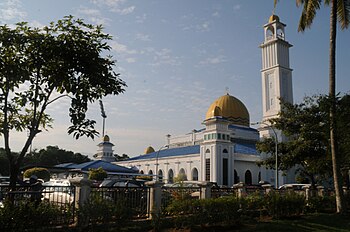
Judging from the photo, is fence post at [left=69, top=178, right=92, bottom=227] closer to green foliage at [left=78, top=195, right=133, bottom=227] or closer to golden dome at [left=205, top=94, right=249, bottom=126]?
green foliage at [left=78, top=195, right=133, bottom=227]

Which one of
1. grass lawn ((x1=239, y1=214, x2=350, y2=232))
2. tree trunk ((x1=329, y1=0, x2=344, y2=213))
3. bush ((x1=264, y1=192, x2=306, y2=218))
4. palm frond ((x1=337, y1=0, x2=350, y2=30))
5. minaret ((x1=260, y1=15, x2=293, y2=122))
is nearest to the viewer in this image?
grass lawn ((x1=239, y1=214, x2=350, y2=232))

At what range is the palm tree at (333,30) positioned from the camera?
16.2 metres

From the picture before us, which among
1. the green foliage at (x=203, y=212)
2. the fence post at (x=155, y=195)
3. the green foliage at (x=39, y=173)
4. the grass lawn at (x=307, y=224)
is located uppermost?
the green foliage at (x=39, y=173)

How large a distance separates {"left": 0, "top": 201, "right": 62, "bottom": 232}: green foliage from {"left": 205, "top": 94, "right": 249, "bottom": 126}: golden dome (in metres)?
49.5

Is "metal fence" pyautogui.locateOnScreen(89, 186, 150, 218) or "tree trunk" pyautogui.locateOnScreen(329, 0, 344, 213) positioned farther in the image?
"tree trunk" pyautogui.locateOnScreen(329, 0, 344, 213)

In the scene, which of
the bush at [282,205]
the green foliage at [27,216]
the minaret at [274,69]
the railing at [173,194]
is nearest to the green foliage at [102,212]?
the green foliage at [27,216]

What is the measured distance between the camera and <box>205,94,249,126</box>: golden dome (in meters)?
59.7

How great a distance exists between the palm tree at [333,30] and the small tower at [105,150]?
5694 centimetres

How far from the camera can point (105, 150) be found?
70.6m

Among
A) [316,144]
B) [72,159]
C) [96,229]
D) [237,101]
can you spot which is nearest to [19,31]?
[96,229]

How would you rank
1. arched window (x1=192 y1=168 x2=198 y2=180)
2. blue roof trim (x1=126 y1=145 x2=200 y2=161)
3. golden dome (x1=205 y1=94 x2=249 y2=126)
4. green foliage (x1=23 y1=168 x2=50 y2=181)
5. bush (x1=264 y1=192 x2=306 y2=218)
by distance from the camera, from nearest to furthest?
bush (x1=264 y1=192 x2=306 y2=218) < green foliage (x1=23 y1=168 x2=50 y2=181) < arched window (x1=192 y1=168 x2=198 y2=180) < blue roof trim (x1=126 y1=145 x2=200 y2=161) < golden dome (x1=205 y1=94 x2=249 y2=126)

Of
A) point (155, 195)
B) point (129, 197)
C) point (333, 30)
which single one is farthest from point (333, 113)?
point (129, 197)

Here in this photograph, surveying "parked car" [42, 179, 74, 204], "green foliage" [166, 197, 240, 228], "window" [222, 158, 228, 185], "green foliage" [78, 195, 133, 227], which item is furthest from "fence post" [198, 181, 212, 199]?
"window" [222, 158, 228, 185]

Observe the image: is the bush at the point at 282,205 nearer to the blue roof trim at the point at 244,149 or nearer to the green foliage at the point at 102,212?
the green foliage at the point at 102,212
